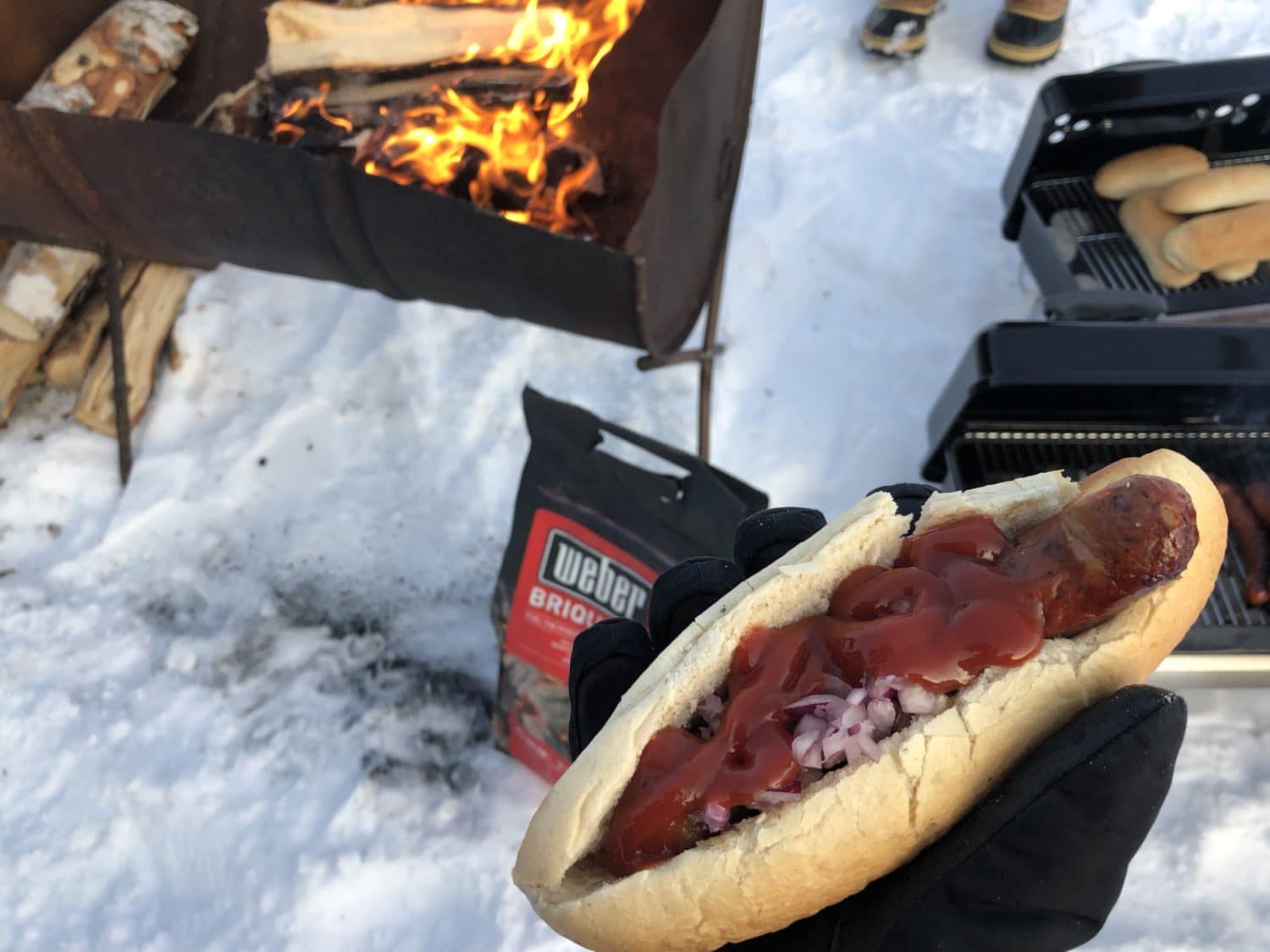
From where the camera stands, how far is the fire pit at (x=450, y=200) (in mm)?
2428

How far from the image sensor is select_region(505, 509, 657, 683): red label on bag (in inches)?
112

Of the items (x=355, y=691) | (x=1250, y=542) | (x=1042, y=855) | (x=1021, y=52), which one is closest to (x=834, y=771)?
(x=1042, y=855)

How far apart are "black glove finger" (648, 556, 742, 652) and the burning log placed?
2690 mm

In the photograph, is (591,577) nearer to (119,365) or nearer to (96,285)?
(119,365)

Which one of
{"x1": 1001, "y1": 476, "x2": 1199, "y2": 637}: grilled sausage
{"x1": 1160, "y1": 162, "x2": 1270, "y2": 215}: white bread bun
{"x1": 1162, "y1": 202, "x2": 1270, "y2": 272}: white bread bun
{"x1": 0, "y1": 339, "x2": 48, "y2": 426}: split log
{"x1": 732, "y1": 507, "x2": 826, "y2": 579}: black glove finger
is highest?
{"x1": 1001, "y1": 476, "x2": 1199, "y2": 637}: grilled sausage

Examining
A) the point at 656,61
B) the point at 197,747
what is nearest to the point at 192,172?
the point at 656,61

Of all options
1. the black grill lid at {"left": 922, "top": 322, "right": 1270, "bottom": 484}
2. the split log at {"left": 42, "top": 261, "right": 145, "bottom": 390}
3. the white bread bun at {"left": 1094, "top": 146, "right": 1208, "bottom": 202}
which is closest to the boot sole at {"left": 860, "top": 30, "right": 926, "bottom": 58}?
the white bread bun at {"left": 1094, "top": 146, "right": 1208, "bottom": 202}

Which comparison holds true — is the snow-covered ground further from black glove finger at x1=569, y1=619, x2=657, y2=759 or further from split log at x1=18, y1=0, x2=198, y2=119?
split log at x1=18, y1=0, x2=198, y2=119

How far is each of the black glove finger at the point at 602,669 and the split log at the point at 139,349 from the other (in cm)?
258

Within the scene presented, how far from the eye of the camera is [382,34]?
3250 mm

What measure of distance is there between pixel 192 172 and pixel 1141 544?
107 inches

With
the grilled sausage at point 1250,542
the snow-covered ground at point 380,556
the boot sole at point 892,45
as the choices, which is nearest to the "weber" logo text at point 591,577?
the snow-covered ground at point 380,556

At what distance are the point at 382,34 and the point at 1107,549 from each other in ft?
10.2

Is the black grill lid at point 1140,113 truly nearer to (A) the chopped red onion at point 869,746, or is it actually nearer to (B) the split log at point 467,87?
(B) the split log at point 467,87
